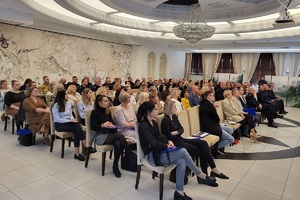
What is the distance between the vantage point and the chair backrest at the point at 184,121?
3.80 meters

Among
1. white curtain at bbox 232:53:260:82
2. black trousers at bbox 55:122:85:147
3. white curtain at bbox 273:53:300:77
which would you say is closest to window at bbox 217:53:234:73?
white curtain at bbox 232:53:260:82

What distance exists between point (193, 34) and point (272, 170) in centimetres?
434

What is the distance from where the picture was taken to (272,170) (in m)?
4.04

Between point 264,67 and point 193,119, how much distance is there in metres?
13.0

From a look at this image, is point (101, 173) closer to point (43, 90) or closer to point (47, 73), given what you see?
point (43, 90)

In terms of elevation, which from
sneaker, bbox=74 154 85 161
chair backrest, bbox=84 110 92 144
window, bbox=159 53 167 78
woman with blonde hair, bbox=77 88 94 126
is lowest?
sneaker, bbox=74 154 85 161

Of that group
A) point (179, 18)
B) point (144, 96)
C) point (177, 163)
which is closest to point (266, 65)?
point (179, 18)

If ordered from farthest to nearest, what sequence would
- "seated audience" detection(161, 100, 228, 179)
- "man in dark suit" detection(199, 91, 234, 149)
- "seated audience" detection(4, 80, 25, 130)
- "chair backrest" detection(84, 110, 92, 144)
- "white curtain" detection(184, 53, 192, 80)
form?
1. "white curtain" detection(184, 53, 192, 80)
2. "seated audience" detection(4, 80, 25, 130)
3. "man in dark suit" detection(199, 91, 234, 149)
4. "chair backrest" detection(84, 110, 92, 144)
5. "seated audience" detection(161, 100, 228, 179)

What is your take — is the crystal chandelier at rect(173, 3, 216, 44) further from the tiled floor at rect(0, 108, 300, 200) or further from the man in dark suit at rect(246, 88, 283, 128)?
the tiled floor at rect(0, 108, 300, 200)

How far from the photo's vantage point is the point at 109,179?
340 cm

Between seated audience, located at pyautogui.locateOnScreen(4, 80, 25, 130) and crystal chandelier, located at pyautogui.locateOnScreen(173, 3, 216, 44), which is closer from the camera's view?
seated audience, located at pyautogui.locateOnScreen(4, 80, 25, 130)

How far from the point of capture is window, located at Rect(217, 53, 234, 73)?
16.1 m

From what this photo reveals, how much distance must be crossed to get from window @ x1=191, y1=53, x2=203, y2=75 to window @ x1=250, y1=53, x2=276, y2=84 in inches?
152

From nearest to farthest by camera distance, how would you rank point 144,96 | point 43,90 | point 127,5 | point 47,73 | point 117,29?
point 144,96
point 127,5
point 43,90
point 47,73
point 117,29
